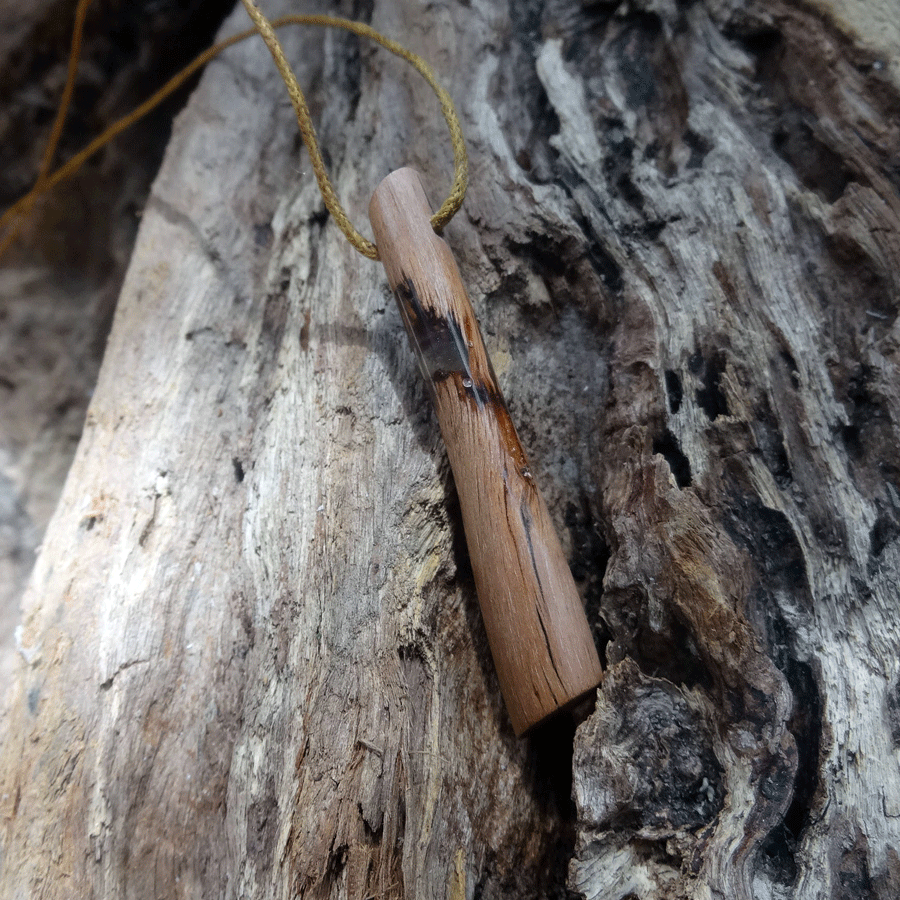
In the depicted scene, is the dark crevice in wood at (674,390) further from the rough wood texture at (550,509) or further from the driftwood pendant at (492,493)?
the driftwood pendant at (492,493)

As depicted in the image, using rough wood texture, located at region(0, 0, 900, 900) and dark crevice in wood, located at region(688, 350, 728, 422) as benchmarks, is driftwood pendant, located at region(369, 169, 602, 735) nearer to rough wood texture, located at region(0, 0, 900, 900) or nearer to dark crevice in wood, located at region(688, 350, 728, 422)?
rough wood texture, located at region(0, 0, 900, 900)

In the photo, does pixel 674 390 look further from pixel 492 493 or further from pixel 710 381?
pixel 492 493

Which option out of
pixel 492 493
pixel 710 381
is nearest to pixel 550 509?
pixel 492 493

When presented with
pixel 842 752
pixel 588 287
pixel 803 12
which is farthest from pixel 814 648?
pixel 803 12

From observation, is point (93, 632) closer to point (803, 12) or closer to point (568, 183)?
point (568, 183)

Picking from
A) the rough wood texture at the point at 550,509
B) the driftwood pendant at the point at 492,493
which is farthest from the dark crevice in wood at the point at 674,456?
the driftwood pendant at the point at 492,493

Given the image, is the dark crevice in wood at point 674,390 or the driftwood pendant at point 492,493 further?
the dark crevice in wood at point 674,390
